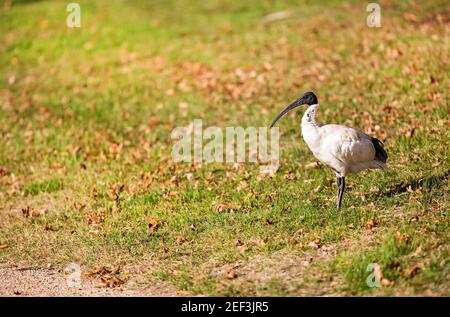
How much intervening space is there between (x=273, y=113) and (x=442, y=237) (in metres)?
7.11

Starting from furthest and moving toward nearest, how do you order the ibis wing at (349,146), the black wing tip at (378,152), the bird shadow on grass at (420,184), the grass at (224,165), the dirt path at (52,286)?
the bird shadow on grass at (420,184) < the black wing tip at (378,152) < the ibis wing at (349,146) < the grass at (224,165) < the dirt path at (52,286)

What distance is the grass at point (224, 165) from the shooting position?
9117 millimetres

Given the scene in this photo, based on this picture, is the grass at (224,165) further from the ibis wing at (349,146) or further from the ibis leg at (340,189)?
the ibis wing at (349,146)

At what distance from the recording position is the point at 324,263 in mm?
8734

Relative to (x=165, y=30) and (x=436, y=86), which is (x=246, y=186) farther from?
(x=165, y=30)

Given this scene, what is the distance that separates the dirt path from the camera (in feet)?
29.2

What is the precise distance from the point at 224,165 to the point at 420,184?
3.92m

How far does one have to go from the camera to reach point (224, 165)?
43.0 feet

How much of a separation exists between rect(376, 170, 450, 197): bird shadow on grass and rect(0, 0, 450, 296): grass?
0.12 feet

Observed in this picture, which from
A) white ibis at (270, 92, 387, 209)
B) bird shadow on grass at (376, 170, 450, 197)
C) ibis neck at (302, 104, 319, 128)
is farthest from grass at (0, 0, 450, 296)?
ibis neck at (302, 104, 319, 128)

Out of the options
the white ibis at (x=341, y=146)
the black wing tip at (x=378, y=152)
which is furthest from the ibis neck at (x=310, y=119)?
the black wing tip at (x=378, y=152)

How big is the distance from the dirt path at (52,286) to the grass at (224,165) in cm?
26

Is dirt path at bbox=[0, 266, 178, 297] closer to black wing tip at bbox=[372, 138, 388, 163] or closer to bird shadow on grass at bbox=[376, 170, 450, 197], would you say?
black wing tip at bbox=[372, 138, 388, 163]

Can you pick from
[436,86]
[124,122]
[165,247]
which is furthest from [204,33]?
[165,247]
